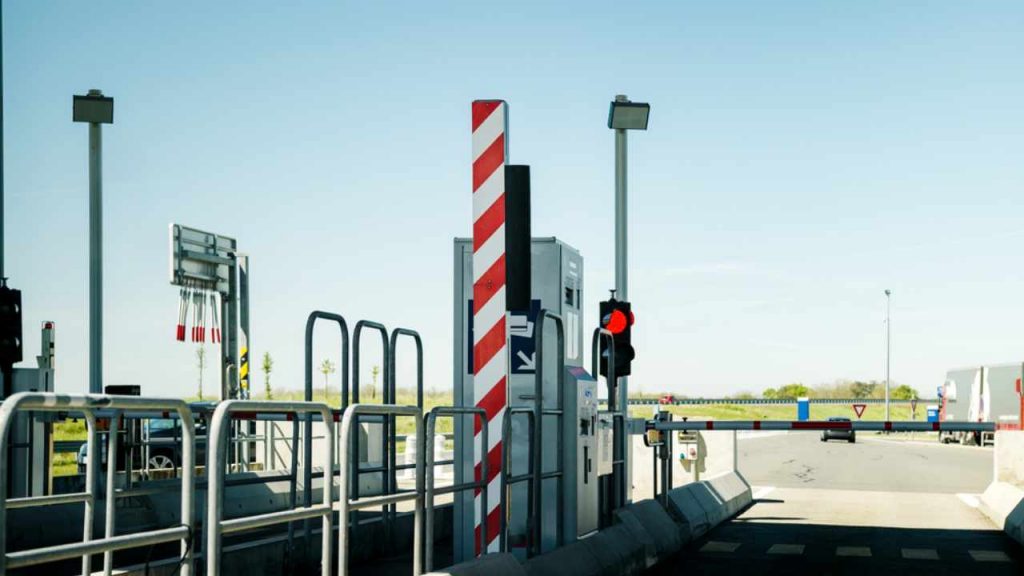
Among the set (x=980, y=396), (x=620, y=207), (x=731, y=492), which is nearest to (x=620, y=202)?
(x=620, y=207)

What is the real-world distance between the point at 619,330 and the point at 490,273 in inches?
359

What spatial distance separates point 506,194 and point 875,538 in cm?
1000

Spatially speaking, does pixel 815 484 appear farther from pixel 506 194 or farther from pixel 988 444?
pixel 988 444

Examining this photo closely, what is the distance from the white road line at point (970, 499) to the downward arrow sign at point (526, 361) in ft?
46.6

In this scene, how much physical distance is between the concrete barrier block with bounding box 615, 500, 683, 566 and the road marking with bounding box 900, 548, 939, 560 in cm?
247

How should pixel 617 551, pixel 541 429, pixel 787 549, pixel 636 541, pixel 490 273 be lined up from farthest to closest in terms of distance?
pixel 787 549, pixel 636 541, pixel 617 551, pixel 541 429, pixel 490 273

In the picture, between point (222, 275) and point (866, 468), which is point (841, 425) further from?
point (866, 468)

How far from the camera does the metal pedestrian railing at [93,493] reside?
541 centimetres

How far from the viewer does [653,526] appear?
1520cm

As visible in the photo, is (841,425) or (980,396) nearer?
(841,425)

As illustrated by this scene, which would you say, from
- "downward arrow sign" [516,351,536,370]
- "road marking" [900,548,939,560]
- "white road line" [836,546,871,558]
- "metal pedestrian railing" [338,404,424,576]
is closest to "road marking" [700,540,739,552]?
"white road line" [836,546,871,558]

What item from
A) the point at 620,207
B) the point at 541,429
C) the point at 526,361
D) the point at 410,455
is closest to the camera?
the point at 541,429

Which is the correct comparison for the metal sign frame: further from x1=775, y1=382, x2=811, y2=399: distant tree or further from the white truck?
x1=775, y1=382, x2=811, y2=399: distant tree

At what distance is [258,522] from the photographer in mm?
6859
